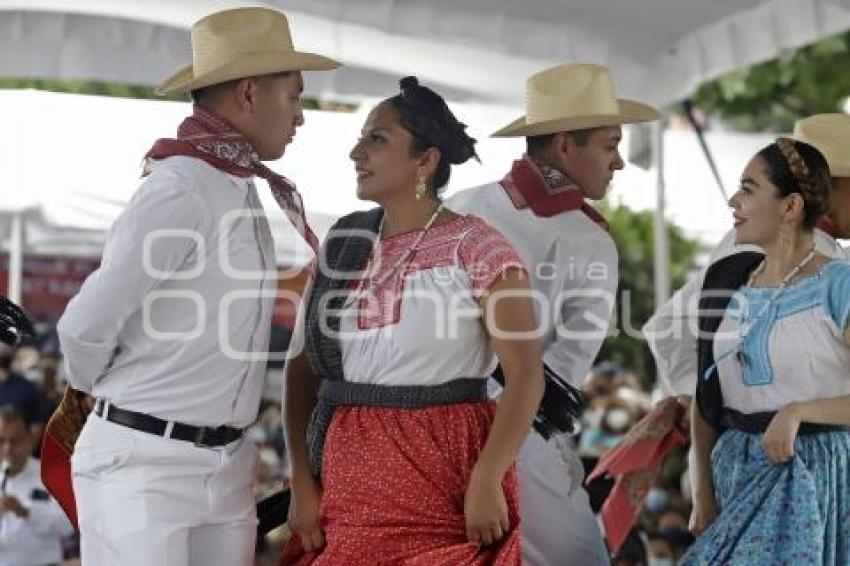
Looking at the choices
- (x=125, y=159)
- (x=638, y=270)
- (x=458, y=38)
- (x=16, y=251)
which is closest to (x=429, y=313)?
(x=458, y=38)

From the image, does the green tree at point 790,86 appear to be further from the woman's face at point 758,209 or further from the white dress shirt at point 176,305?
the white dress shirt at point 176,305

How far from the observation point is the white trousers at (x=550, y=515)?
475cm

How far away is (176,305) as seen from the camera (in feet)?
13.5

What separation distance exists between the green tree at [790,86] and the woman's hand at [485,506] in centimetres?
875

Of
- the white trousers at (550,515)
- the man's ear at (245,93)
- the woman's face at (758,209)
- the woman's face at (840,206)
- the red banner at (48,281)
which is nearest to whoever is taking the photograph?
the man's ear at (245,93)

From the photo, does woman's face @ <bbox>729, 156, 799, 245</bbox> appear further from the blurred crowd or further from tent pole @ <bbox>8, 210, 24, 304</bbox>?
tent pole @ <bbox>8, 210, 24, 304</bbox>

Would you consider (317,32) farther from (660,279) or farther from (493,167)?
(660,279)

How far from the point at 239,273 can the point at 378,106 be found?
540 mm

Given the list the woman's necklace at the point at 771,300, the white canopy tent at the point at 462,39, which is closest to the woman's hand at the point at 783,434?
the woman's necklace at the point at 771,300

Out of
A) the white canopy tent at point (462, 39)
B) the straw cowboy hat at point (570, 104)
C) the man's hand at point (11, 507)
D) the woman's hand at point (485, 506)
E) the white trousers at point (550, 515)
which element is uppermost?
the white canopy tent at point (462, 39)

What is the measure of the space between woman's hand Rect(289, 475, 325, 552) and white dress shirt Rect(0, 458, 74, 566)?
13.3ft

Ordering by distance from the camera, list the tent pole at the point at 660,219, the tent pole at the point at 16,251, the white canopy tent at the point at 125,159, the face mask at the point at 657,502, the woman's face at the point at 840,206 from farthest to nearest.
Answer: the tent pole at the point at 16,251 → the face mask at the point at 657,502 → the white canopy tent at the point at 125,159 → the tent pole at the point at 660,219 → the woman's face at the point at 840,206

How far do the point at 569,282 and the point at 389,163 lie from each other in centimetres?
78

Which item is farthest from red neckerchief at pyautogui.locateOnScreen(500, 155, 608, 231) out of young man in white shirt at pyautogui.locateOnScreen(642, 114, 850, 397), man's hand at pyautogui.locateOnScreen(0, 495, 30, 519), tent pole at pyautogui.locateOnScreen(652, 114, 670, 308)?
man's hand at pyautogui.locateOnScreen(0, 495, 30, 519)
